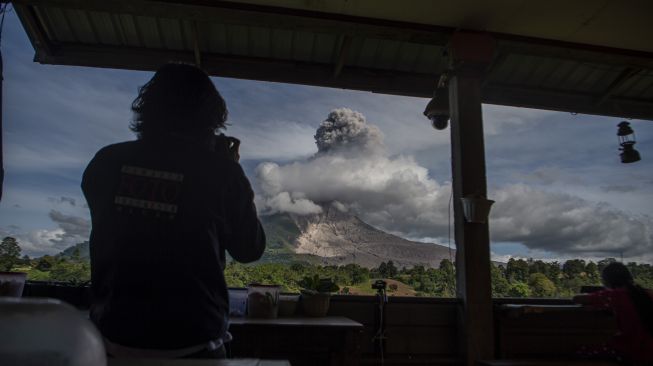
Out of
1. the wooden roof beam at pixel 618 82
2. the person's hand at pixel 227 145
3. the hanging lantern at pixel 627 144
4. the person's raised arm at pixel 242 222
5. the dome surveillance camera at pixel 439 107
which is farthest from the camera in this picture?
the hanging lantern at pixel 627 144

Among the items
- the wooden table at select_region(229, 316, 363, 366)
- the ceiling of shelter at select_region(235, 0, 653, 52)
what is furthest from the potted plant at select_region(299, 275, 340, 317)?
the ceiling of shelter at select_region(235, 0, 653, 52)

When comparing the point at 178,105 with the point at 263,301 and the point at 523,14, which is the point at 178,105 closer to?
the point at 263,301

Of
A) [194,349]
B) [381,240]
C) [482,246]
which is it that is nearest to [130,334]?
[194,349]

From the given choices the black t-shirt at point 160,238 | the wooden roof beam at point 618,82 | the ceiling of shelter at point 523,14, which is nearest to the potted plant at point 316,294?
the black t-shirt at point 160,238

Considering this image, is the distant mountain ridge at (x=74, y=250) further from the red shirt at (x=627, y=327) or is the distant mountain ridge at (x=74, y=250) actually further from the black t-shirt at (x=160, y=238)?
the red shirt at (x=627, y=327)

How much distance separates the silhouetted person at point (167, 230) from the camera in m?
1.07

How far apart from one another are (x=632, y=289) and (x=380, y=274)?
1.76 meters

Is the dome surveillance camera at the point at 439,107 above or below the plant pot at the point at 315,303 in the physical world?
above

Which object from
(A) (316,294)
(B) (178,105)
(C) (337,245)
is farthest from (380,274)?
(B) (178,105)

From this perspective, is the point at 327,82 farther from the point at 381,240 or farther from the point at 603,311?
the point at 603,311

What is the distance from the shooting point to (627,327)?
294 centimetres

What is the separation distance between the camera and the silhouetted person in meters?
1.07

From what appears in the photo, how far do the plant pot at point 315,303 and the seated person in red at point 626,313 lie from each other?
187 centimetres

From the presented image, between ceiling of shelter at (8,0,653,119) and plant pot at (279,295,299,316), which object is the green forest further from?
ceiling of shelter at (8,0,653,119)
